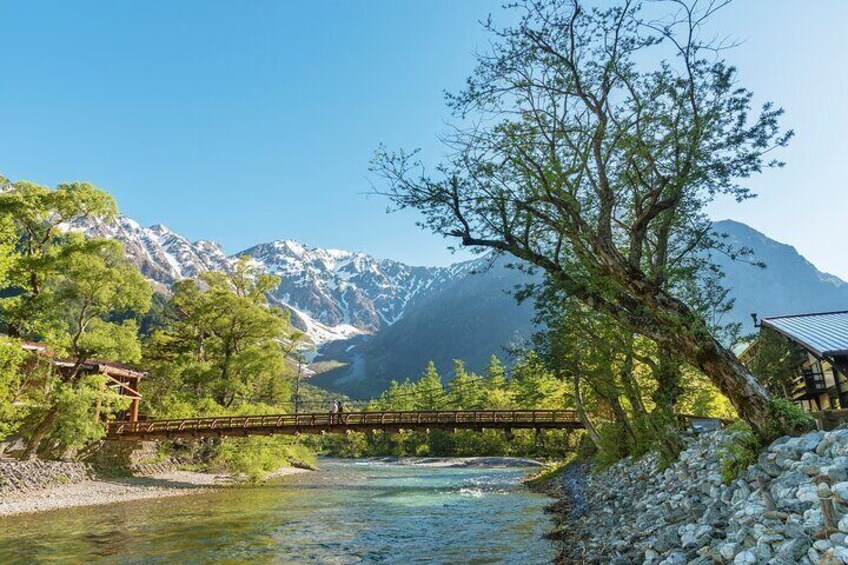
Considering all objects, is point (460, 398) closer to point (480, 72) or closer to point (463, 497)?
point (463, 497)

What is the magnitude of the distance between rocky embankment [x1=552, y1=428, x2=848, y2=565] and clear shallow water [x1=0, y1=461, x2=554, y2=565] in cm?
241

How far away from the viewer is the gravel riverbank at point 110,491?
19094mm

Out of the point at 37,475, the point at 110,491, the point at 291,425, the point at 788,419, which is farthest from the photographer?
the point at 291,425

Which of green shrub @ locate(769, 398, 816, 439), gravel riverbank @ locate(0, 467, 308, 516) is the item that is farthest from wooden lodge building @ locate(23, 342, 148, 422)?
green shrub @ locate(769, 398, 816, 439)

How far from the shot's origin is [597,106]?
9703mm

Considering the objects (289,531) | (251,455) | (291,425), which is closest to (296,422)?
(291,425)

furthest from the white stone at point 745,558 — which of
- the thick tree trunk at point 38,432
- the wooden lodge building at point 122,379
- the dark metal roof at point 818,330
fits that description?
the wooden lodge building at point 122,379

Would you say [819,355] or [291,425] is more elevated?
[819,355]

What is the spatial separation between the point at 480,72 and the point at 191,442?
35.4 meters

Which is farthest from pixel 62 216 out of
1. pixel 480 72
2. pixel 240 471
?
pixel 480 72

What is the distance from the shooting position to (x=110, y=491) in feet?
78.9

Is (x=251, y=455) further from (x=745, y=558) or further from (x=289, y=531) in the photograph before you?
(x=745, y=558)

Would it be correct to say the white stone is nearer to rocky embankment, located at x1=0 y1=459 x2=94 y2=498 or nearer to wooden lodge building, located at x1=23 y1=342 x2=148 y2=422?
rocky embankment, located at x1=0 y1=459 x2=94 y2=498

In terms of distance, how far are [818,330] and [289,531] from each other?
21825mm
